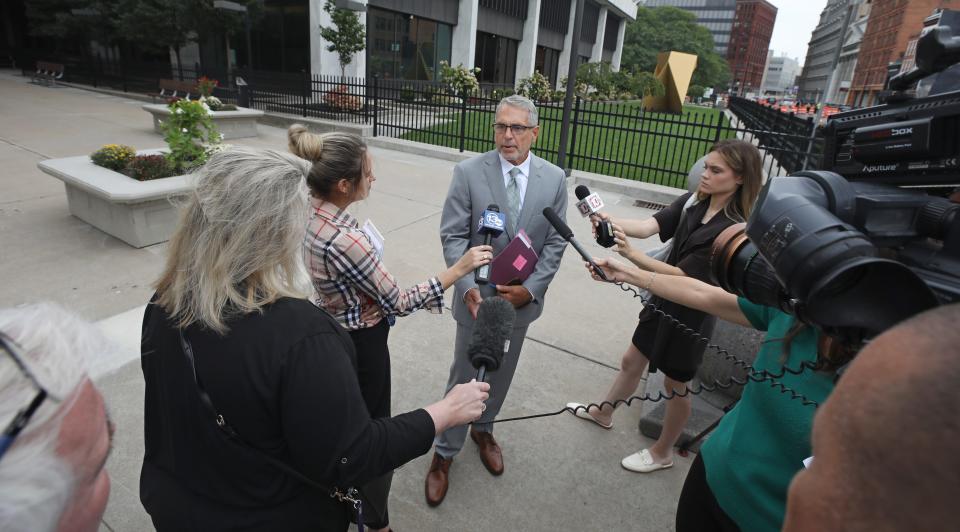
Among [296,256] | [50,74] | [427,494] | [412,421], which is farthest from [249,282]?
[50,74]

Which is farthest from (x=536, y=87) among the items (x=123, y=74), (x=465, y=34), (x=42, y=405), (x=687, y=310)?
(x=42, y=405)

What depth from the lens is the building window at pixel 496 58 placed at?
30.0 m

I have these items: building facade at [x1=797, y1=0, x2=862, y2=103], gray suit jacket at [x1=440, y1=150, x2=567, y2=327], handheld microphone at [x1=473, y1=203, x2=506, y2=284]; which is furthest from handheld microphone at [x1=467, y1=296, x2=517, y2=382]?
building facade at [x1=797, y1=0, x2=862, y2=103]

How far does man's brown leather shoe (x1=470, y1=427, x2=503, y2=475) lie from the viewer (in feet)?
9.55

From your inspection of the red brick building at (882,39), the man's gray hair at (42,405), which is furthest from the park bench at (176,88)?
the red brick building at (882,39)

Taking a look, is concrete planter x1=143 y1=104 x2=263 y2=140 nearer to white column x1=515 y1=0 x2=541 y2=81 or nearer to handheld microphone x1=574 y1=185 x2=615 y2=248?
handheld microphone x1=574 y1=185 x2=615 y2=248

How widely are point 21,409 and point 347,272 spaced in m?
1.38

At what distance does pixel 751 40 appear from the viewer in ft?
433

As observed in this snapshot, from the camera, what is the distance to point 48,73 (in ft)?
70.5

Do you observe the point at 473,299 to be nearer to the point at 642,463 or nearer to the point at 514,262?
the point at 514,262

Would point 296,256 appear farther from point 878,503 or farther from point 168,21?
point 168,21

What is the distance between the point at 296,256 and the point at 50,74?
27603 mm

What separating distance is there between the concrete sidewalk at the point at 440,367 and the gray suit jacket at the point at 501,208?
0.90 metres

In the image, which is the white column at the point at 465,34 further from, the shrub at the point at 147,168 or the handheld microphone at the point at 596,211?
the handheld microphone at the point at 596,211
